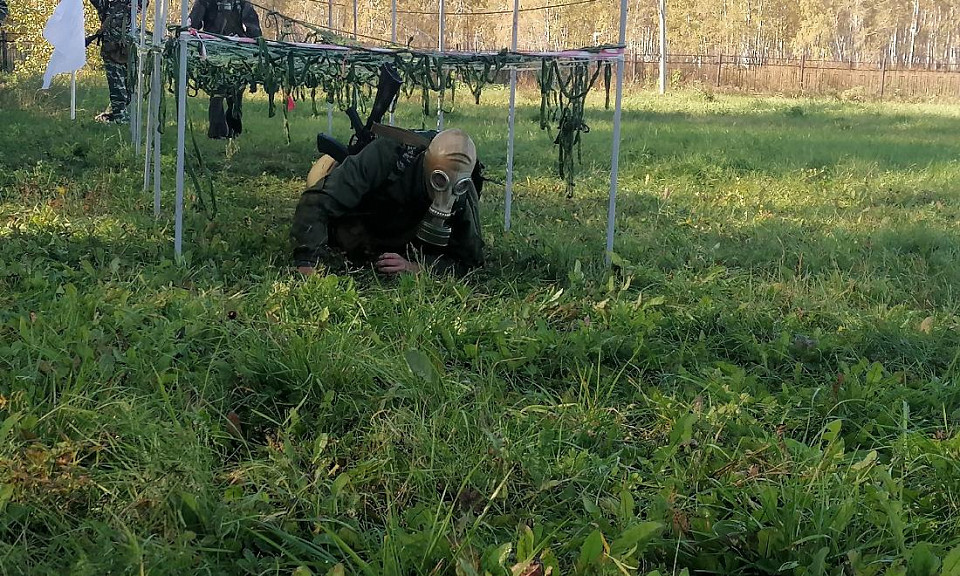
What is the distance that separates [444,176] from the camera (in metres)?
3.81

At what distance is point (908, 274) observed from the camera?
4727mm

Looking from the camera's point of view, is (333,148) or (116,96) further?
(116,96)

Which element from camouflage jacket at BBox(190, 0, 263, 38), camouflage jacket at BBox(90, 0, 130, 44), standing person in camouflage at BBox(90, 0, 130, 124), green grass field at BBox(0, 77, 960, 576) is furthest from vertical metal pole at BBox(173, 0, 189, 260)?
camouflage jacket at BBox(90, 0, 130, 44)

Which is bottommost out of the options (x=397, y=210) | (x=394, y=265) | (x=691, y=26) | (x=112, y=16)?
(x=394, y=265)

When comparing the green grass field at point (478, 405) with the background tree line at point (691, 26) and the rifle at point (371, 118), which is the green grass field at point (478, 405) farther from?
the background tree line at point (691, 26)

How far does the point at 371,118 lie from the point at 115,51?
646cm

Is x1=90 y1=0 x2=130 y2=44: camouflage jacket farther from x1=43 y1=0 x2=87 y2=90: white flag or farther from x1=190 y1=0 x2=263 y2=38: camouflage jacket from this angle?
x1=43 y1=0 x2=87 y2=90: white flag

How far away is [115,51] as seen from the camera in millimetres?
9570

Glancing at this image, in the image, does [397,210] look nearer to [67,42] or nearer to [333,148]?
[333,148]

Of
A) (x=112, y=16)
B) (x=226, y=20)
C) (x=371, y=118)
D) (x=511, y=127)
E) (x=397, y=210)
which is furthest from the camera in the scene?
(x=112, y=16)

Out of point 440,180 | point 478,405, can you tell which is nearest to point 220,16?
point 440,180

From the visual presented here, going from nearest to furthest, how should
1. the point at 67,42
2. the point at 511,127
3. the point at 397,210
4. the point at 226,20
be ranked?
the point at 397,210
the point at 511,127
the point at 67,42
the point at 226,20

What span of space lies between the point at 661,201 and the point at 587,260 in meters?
2.58

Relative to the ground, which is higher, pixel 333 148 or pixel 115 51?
A: pixel 115 51
